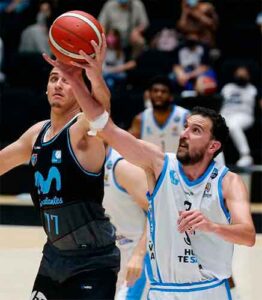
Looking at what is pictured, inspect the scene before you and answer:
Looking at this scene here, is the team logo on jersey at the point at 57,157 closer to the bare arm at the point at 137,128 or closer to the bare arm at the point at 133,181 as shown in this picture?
the bare arm at the point at 133,181

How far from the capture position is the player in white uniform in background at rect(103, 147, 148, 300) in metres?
5.22

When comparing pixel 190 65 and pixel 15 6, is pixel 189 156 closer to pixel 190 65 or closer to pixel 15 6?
pixel 190 65

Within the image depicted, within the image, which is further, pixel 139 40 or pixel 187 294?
pixel 139 40

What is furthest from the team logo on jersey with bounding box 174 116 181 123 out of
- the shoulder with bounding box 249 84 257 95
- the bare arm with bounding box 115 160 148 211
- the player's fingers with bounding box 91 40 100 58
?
the player's fingers with bounding box 91 40 100 58

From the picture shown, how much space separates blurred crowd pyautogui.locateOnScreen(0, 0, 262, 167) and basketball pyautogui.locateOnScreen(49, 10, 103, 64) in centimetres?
731

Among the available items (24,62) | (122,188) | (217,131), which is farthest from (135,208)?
(24,62)

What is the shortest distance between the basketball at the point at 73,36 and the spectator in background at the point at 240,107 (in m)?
7.90

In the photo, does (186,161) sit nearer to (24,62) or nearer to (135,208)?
(135,208)

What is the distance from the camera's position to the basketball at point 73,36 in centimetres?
393

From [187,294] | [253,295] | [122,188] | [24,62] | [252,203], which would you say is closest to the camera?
[187,294]

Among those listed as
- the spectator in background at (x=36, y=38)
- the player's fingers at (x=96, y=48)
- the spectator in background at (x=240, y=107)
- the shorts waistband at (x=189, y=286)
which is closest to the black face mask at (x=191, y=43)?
the spectator in background at (x=240, y=107)

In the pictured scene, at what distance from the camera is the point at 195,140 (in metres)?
4.36

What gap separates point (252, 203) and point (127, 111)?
2127 millimetres

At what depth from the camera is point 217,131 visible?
4.44m
